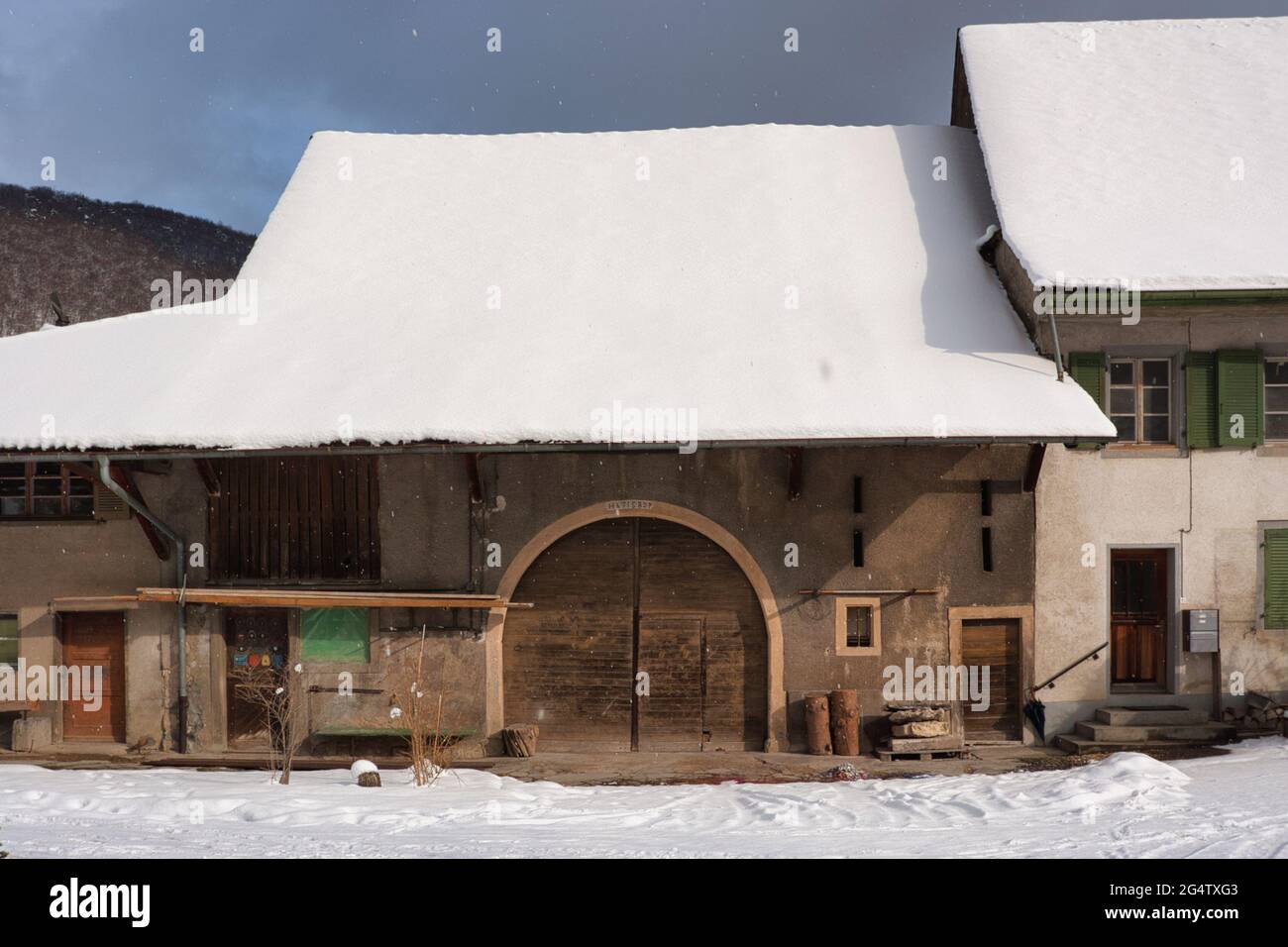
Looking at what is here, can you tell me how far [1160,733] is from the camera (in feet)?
36.7

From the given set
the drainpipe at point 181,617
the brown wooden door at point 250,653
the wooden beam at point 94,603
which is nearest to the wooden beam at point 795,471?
the brown wooden door at point 250,653

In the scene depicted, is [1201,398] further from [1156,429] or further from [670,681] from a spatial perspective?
[670,681]

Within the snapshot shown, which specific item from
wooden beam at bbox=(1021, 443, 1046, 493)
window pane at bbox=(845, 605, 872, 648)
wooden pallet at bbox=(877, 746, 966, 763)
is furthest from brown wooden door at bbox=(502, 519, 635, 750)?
wooden beam at bbox=(1021, 443, 1046, 493)

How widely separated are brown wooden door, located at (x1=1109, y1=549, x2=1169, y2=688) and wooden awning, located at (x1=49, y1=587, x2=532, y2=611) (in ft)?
22.0

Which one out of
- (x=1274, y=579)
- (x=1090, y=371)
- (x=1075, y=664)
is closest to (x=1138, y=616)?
(x=1075, y=664)

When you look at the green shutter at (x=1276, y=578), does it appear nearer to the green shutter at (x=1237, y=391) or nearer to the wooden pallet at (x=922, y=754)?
the green shutter at (x=1237, y=391)

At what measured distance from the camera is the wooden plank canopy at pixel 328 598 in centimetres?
1127

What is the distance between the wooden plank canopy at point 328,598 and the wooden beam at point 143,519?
53 centimetres

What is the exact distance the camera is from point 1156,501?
11.6 metres

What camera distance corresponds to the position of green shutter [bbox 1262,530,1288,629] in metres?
11.5

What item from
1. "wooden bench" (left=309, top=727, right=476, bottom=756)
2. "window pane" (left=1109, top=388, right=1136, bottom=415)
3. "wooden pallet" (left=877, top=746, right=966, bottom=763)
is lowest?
"wooden pallet" (left=877, top=746, right=966, bottom=763)

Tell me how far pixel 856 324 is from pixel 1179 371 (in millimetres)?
3624

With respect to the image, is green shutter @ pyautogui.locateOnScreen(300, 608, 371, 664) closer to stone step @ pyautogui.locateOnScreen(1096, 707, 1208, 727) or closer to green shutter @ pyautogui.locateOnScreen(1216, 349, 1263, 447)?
stone step @ pyautogui.locateOnScreen(1096, 707, 1208, 727)

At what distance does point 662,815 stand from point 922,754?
4.08m
